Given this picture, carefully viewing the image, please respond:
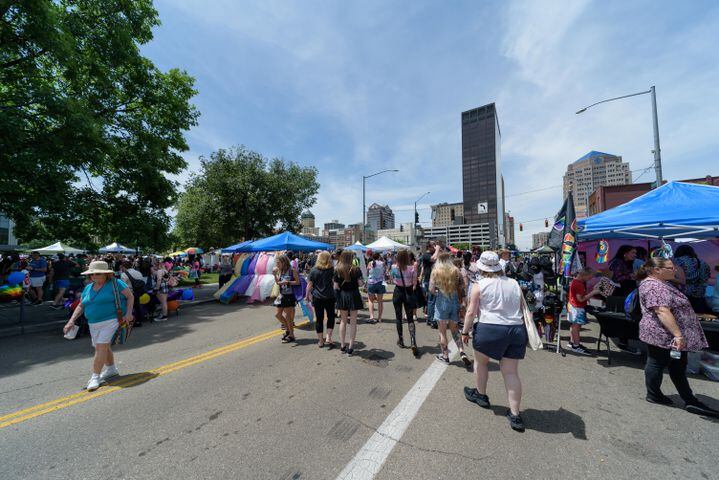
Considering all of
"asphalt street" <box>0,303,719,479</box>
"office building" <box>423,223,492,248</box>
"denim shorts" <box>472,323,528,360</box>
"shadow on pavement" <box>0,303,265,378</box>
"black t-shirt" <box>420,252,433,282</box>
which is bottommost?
"shadow on pavement" <box>0,303,265,378</box>

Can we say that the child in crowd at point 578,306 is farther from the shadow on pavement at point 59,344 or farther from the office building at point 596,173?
the office building at point 596,173

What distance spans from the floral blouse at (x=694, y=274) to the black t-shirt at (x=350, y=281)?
20.3ft

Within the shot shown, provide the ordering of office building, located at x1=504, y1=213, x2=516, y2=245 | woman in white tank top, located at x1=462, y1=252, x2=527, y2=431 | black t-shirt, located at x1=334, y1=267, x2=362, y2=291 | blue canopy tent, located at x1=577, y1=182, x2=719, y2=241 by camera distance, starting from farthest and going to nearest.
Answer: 1. office building, located at x1=504, y1=213, x2=516, y2=245
2. blue canopy tent, located at x1=577, y1=182, x2=719, y2=241
3. black t-shirt, located at x1=334, y1=267, x2=362, y2=291
4. woman in white tank top, located at x1=462, y1=252, x2=527, y2=431

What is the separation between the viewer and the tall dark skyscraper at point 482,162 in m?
128

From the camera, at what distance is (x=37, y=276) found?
11.6 metres

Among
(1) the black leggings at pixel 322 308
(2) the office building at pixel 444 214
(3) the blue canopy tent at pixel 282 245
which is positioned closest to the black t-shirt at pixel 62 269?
(3) the blue canopy tent at pixel 282 245

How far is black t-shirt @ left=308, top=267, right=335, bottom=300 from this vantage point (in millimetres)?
5438

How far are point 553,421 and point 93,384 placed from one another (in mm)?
5940

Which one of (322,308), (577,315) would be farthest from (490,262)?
(577,315)

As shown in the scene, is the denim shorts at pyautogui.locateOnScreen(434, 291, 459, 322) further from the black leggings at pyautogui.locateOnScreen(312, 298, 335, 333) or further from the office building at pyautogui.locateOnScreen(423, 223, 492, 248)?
the office building at pyautogui.locateOnScreen(423, 223, 492, 248)

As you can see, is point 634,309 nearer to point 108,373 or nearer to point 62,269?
point 108,373

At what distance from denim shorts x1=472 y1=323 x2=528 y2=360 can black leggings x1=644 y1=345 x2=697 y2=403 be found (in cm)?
199

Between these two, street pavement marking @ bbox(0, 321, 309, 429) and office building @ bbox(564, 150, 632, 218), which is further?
office building @ bbox(564, 150, 632, 218)

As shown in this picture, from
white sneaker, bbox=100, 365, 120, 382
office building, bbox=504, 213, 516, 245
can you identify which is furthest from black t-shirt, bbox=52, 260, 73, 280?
office building, bbox=504, 213, 516, 245
